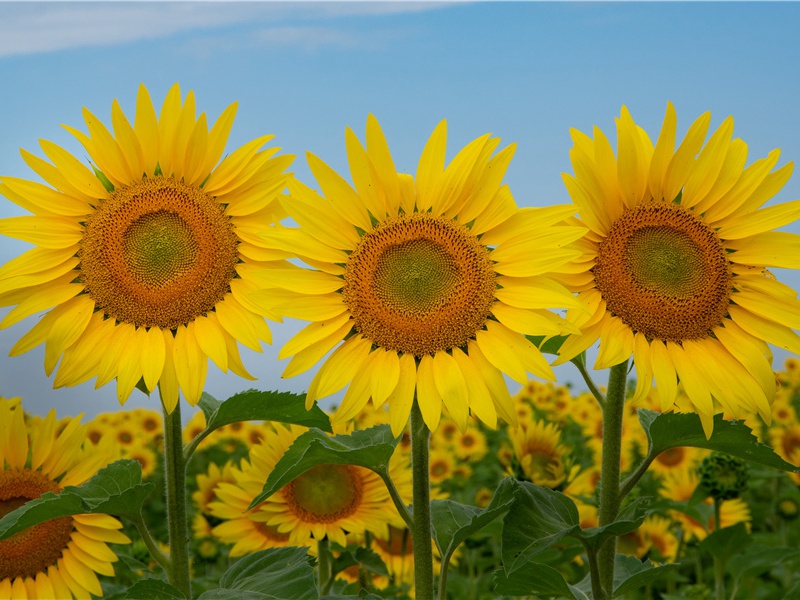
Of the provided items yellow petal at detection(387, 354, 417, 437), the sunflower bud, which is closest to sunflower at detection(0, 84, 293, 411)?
yellow petal at detection(387, 354, 417, 437)

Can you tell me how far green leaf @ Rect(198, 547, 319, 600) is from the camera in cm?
248

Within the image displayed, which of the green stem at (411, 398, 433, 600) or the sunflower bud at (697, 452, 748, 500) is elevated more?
the sunflower bud at (697, 452, 748, 500)

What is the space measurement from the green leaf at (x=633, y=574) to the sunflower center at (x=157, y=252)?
1.37 m

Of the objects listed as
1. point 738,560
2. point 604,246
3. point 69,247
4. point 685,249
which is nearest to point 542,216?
point 604,246

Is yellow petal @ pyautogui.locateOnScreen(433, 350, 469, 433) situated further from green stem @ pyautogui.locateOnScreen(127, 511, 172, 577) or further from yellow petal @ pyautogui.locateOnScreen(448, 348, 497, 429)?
green stem @ pyautogui.locateOnScreen(127, 511, 172, 577)

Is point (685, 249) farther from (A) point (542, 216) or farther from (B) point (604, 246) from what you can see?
(A) point (542, 216)

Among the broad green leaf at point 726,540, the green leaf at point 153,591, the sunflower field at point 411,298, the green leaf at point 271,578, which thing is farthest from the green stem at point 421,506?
the broad green leaf at point 726,540

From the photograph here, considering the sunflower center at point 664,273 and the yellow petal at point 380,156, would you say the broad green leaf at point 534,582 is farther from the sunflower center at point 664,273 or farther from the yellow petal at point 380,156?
the yellow petal at point 380,156

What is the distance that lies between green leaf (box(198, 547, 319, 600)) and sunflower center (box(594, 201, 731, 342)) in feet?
3.55

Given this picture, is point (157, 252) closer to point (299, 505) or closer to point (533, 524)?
point (533, 524)

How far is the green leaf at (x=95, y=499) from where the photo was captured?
8.19 ft

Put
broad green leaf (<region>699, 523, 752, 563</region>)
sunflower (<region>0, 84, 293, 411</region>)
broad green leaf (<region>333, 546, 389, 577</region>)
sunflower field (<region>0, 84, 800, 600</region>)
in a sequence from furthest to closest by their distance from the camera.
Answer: broad green leaf (<region>699, 523, 752, 563</region>) < broad green leaf (<region>333, 546, 389, 577</region>) < sunflower (<region>0, 84, 293, 411</region>) < sunflower field (<region>0, 84, 800, 600</region>)

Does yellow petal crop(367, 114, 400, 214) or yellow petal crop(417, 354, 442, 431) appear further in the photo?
yellow petal crop(367, 114, 400, 214)

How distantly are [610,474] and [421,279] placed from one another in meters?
0.81
